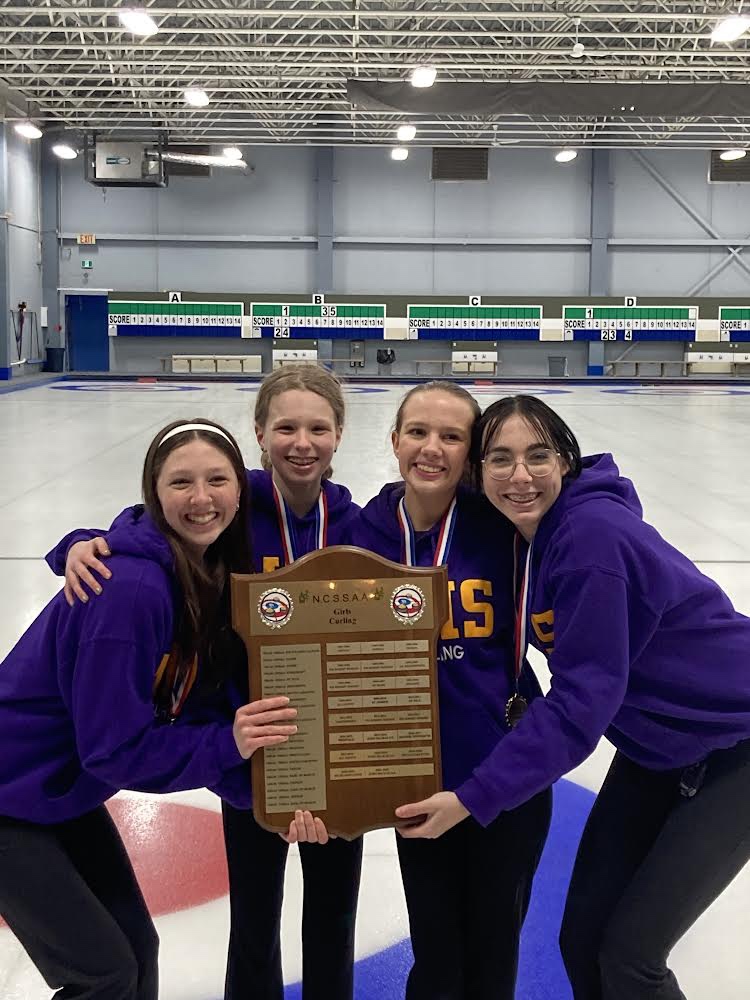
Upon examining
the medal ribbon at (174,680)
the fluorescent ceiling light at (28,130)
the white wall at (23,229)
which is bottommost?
the medal ribbon at (174,680)

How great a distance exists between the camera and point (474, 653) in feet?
5.78

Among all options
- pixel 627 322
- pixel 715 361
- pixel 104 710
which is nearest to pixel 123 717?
pixel 104 710

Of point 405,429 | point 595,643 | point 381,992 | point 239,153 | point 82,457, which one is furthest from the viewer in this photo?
point 239,153

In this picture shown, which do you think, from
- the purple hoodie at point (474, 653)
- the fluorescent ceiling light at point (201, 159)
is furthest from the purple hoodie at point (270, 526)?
the fluorescent ceiling light at point (201, 159)

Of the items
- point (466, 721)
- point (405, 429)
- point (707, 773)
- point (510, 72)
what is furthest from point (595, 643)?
point (510, 72)

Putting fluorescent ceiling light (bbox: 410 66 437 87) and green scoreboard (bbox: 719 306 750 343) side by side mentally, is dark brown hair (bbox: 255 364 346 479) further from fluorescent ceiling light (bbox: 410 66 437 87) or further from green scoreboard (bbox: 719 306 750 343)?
green scoreboard (bbox: 719 306 750 343)

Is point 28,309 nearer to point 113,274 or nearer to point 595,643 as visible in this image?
point 113,274

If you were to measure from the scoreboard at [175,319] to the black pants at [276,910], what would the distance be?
2524 cm

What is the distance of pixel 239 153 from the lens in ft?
78.3

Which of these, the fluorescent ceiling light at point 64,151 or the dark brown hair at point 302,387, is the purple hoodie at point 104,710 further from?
the fluorescent ceiling light at point 64,151

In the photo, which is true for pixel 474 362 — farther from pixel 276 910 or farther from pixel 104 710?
pixel 104 710

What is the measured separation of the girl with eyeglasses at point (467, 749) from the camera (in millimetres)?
1761

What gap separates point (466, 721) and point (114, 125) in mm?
25970

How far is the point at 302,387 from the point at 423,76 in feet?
48.2
